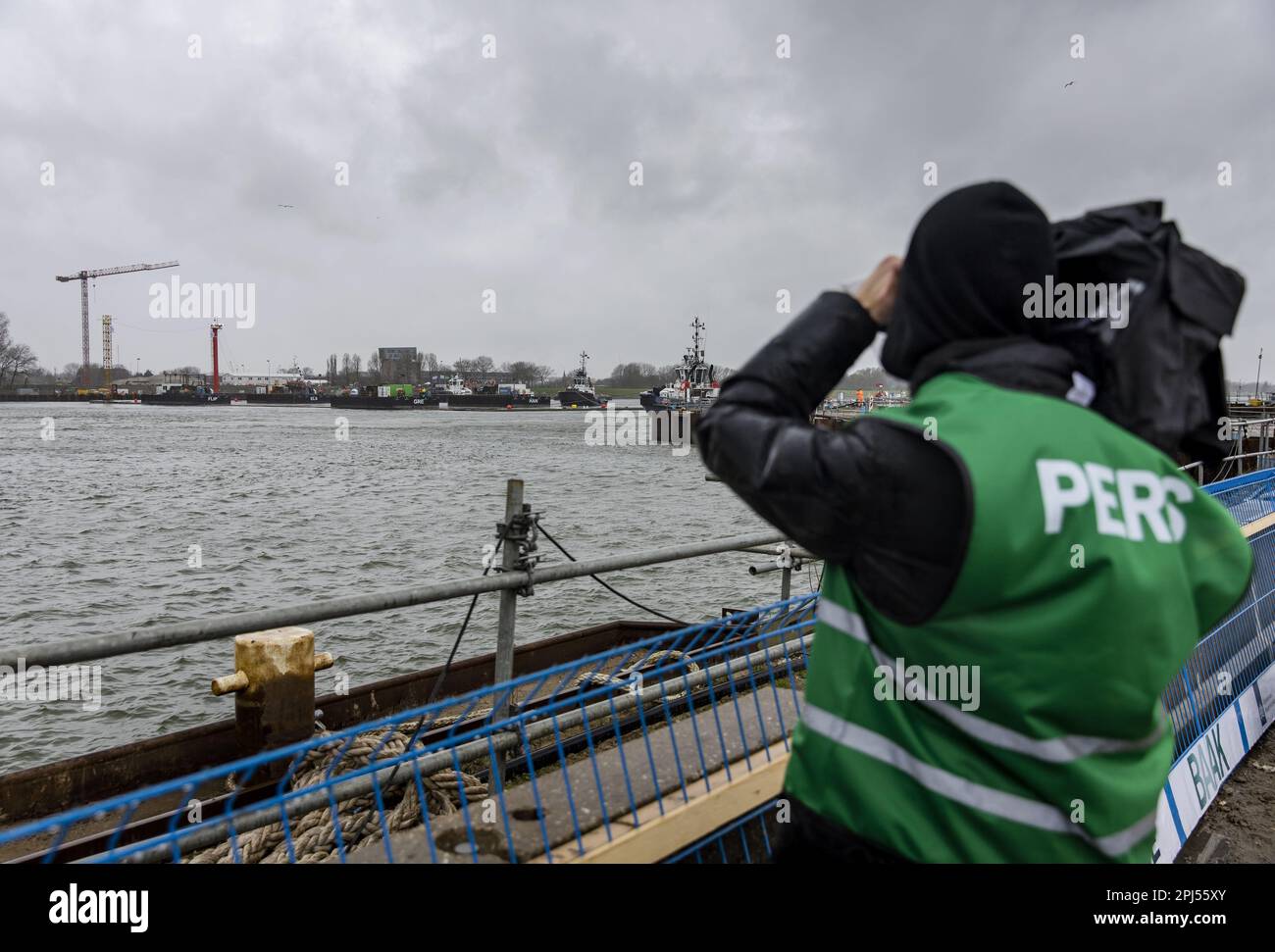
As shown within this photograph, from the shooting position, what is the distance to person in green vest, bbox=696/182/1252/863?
125 centimetres

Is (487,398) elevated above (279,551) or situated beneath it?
elevated above

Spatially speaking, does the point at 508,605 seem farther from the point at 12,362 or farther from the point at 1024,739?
the point at 12,362

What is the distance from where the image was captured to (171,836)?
2.05 m

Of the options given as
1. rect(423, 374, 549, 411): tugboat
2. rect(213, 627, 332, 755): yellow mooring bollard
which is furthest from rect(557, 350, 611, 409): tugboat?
rect(213, 627, 332, 755): yellow mooring bollard

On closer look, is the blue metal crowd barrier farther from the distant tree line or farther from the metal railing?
the distant tree line

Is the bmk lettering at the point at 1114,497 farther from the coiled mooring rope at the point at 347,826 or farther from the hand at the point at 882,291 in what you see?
the coiled mooring rope at the point at 347,826

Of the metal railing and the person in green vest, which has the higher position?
the person in green vest

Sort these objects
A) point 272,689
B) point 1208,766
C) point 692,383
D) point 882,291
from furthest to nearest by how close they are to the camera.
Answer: point 692,383
point 272,689
point 1208,766
point 882,291

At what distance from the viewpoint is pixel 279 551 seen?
21219 millimetres

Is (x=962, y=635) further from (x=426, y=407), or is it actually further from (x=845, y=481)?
(x=426, y=407)

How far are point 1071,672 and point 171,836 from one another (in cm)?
206

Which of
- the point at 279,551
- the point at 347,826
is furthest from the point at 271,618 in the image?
the point at 279,551

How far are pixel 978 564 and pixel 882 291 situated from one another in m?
0.59
